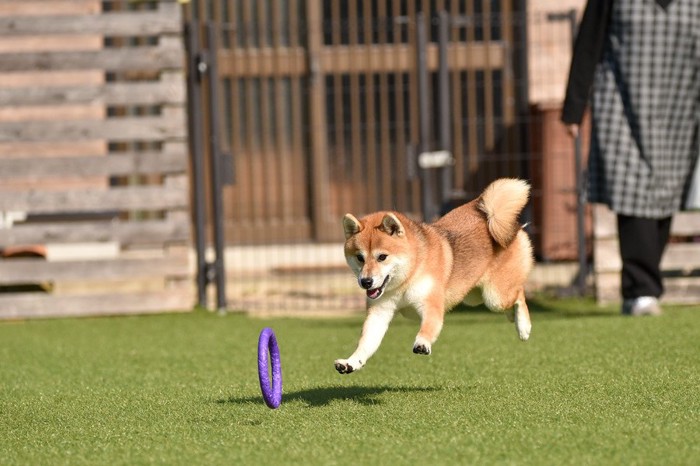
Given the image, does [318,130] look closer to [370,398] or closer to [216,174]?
[216,174]

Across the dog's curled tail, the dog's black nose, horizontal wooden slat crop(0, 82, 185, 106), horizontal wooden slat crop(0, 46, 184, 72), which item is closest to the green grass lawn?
the dog's black nose

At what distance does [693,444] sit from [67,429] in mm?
2010

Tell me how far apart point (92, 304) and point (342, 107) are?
329cm

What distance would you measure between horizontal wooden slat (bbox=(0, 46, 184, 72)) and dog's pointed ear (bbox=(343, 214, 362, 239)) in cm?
423

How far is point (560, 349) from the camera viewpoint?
606 cm

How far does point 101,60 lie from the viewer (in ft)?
28.5

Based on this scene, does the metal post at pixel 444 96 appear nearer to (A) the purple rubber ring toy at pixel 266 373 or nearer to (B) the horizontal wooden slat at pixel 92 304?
(B) the horizontal wooden slat at pixel 92 304

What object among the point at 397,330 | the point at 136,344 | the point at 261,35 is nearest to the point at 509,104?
the point at 261,35

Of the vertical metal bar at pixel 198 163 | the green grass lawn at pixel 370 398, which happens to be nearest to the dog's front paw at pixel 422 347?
the green grass lawn at pixel 370 398

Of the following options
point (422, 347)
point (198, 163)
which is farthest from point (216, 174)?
point (422, 347)

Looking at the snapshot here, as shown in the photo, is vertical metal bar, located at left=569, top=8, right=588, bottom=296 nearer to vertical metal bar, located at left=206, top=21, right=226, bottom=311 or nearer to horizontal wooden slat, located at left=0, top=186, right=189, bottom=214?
vertical metal bar, located at left=206, top=21, right=226, bottom=311

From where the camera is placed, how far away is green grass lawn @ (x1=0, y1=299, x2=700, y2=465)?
12.2 ft

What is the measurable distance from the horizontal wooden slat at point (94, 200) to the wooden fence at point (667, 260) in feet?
9.11

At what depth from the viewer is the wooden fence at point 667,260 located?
849 cm
